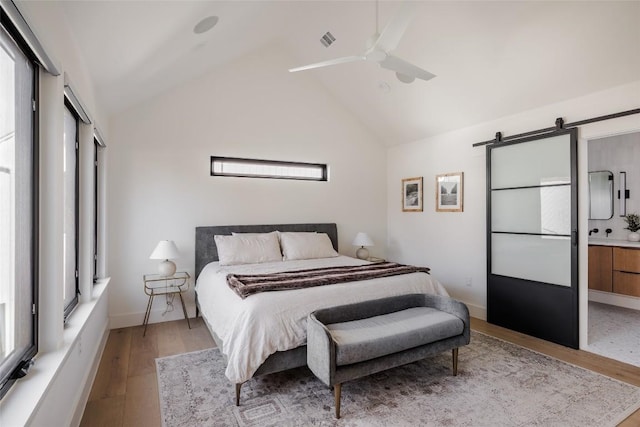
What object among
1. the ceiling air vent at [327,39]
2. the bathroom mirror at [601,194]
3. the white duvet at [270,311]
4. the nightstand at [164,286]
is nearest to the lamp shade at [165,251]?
the nightstand at [164,286]

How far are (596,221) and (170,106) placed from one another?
21.2 ft

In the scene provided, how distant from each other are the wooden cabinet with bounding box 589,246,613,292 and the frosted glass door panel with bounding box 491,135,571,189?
6.99 ft

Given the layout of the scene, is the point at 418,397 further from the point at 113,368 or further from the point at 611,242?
the point at 611,242

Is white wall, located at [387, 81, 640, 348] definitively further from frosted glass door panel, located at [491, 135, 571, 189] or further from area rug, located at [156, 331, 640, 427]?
area rug, located at [156, 331, 640, 427]

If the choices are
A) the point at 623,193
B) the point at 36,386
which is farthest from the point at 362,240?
the point at 36,386

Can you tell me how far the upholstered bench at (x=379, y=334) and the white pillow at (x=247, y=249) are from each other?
1709 mm

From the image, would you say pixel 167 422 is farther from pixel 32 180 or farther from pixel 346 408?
pixel 32 180

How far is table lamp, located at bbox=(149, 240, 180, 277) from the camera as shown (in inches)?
144

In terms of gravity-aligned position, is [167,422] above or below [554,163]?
below

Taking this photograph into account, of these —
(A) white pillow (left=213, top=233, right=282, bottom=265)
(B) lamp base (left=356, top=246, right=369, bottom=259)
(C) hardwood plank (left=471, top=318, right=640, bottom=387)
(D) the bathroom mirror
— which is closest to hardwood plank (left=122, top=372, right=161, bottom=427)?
(A) white pillow (left=213, top=233, right=282, bottom=265)

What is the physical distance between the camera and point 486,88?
3666 mm

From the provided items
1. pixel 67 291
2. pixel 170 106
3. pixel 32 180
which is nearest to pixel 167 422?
pixel 67 291

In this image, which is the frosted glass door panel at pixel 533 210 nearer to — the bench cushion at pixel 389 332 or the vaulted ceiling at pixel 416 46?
the vaulted ceiling at pixel 416 46

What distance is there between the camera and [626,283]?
175 inches
